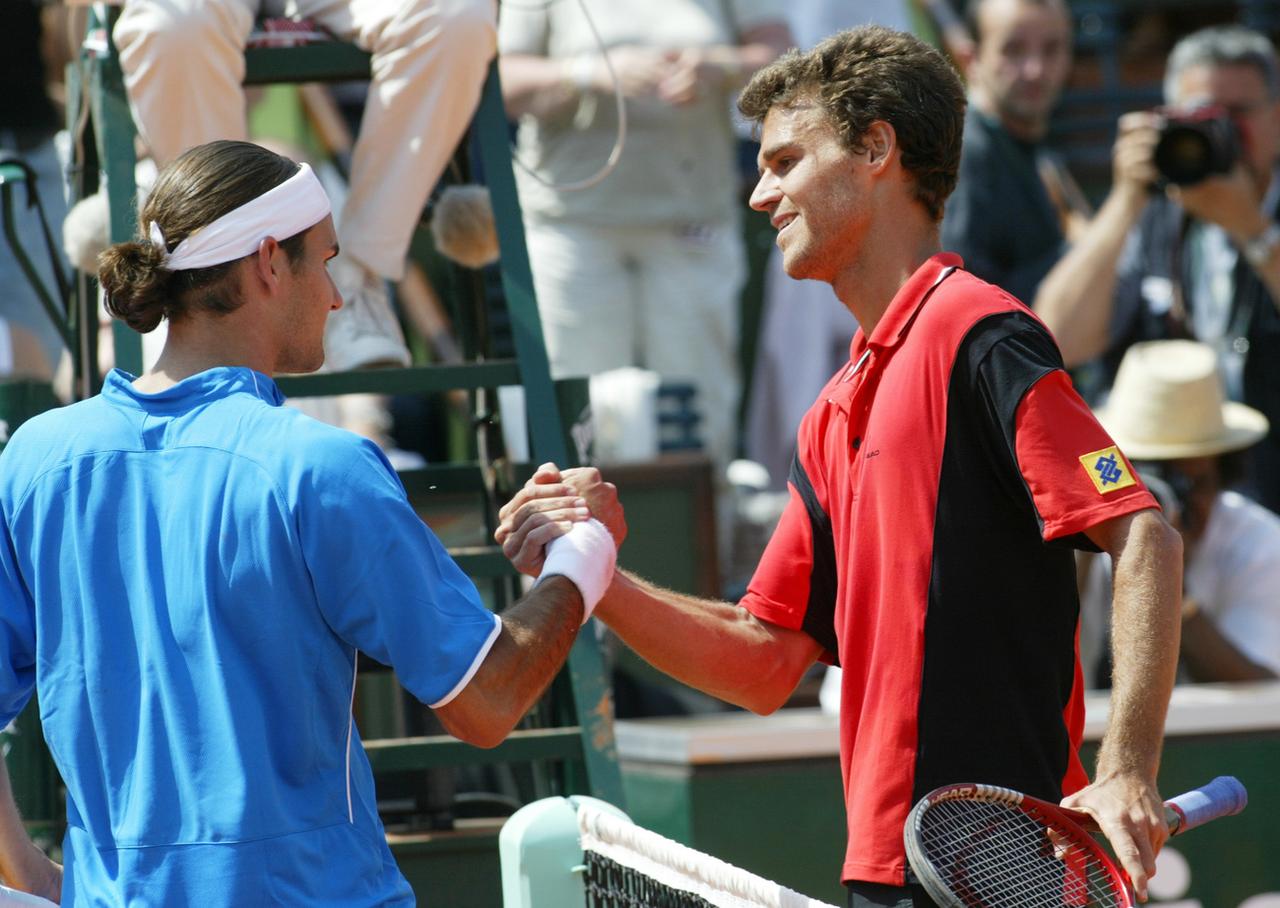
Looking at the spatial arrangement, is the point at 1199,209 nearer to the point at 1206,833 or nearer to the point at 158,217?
the point at 1206,833

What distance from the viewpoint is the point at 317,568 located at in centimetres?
232

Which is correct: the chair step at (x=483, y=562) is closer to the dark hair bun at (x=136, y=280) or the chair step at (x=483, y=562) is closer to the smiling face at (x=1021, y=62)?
the dark hair bun at (x=136, y=280)

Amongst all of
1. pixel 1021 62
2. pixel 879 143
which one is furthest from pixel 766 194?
pixel 1021 62

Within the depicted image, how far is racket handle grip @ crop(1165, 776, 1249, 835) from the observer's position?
2.38m

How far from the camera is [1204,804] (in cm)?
241

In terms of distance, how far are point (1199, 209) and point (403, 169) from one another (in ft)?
10.7

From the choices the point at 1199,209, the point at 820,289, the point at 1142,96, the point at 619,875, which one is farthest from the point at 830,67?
the point at 1142,96

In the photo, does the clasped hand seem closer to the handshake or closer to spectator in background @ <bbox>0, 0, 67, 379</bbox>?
the handshake

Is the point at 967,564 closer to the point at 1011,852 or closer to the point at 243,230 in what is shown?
the point at 1011,852

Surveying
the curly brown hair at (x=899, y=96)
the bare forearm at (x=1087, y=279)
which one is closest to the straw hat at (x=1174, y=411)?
the bare forearm at (x=1087, y=279)

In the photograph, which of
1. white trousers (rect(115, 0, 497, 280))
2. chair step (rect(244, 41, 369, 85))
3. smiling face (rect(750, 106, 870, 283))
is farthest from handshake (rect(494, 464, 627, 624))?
chair step (rect(244, 41, 369, 85))

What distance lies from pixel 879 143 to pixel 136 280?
1.11 meters

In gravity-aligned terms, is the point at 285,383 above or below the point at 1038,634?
above

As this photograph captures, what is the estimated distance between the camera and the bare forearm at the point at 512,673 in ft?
7.88
